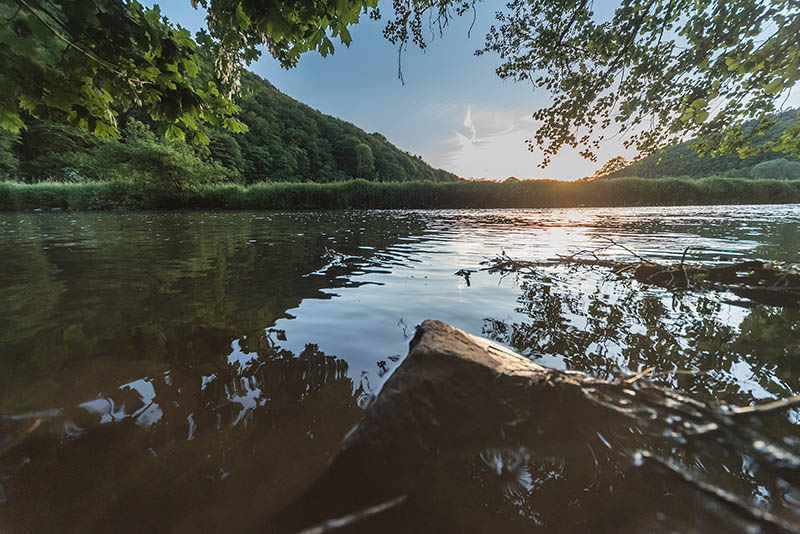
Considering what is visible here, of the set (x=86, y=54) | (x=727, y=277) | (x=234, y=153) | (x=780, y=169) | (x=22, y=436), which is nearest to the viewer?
(x=22, y=436)


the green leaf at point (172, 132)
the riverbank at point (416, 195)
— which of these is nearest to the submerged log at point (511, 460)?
the green leaf at point (172, 132)

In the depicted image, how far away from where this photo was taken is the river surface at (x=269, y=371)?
0.86m

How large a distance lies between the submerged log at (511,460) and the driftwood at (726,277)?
2.49 metres

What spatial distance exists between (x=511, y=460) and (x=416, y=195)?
24333 millimetres

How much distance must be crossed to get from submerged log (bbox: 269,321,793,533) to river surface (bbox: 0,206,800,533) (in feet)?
0.04

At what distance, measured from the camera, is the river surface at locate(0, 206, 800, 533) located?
858 millimetres

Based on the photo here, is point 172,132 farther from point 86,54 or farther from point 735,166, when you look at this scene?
point 735,166

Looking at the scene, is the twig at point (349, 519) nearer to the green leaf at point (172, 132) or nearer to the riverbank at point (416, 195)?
the green leaf at point (172, 132)

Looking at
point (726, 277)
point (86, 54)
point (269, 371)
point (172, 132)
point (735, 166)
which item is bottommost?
point (269, 371)

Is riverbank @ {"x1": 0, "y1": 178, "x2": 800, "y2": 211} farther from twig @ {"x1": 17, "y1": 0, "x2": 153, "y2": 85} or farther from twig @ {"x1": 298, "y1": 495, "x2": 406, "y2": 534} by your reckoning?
twig @ {"x1": 298, "y1": 495, "x2": 406, "y2": 534}

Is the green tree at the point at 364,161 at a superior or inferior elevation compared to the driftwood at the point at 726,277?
superior

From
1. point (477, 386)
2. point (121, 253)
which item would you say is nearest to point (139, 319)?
point (477, 386)

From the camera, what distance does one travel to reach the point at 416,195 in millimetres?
24328

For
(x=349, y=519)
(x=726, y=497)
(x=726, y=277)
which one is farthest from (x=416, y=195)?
(x=349, y=519)
